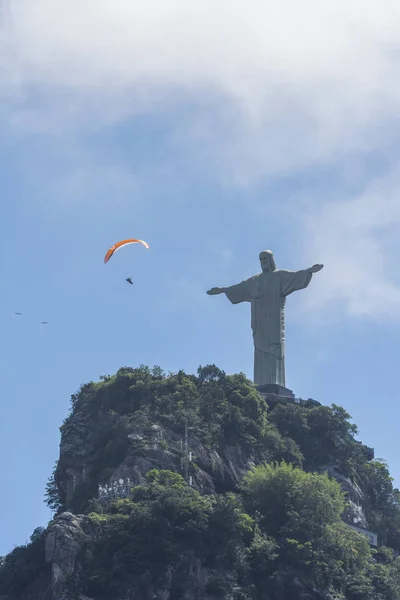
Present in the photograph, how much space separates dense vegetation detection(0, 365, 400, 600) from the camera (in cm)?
6328

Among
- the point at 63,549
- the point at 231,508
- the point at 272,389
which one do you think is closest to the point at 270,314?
the point at 272,389

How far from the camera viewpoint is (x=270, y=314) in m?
80.6

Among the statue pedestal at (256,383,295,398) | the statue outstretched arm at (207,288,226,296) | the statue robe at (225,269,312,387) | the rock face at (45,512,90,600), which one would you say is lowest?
the rock face at (45,512,90,600)

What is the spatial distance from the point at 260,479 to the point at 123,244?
38.8ft

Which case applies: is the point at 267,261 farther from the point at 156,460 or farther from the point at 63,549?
the point at 63,549

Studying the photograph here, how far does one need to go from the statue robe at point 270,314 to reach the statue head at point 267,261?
0.81ft

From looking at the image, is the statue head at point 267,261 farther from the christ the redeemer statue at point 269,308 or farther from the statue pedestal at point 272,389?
the statue pedestal at point 272,389

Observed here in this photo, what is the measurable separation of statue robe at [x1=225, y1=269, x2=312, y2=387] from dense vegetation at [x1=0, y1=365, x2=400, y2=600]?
2.51 m

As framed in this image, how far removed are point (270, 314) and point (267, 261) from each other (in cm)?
284

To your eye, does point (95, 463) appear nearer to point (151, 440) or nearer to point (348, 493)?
point (151, 440)

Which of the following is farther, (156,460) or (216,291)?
(216,291)

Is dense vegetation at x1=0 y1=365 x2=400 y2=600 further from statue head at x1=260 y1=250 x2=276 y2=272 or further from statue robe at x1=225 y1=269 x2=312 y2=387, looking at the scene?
statue head at x1=260 y1=250 x2=276 y2=272

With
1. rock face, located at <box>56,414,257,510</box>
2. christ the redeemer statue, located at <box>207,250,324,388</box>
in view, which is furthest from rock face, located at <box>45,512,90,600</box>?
christ the redeemer statue, located at <box>207,250,324,388</box>

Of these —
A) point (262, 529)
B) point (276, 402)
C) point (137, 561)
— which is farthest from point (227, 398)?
point (137, 561)
